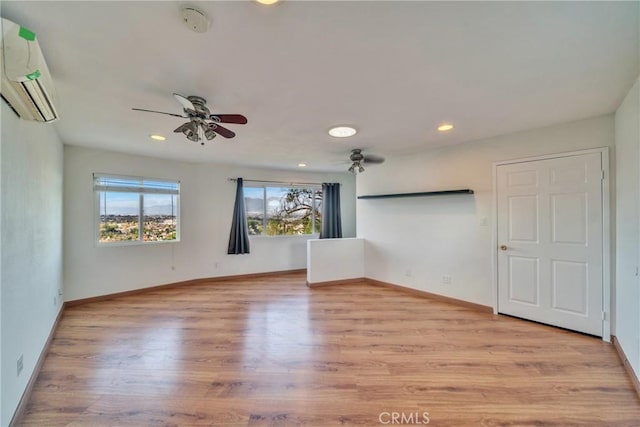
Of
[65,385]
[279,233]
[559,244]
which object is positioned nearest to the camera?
[65,385]

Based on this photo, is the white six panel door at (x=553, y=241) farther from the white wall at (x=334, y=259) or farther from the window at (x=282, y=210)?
the window at (x=282, y=210)

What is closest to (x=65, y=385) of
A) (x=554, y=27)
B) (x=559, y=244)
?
(x=554, y=27)

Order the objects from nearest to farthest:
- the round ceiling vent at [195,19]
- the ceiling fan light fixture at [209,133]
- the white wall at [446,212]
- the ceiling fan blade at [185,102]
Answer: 1. the round ceiling vent at [195,19]
2. the ceiling fan blade at [185,102]
3. the ceiling fan light fixture at [209,133]
4. the white wall at [446,212]

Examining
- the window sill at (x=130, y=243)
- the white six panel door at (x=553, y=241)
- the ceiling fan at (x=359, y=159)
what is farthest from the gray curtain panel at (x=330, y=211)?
the white six panel door at (x=553, y=241)

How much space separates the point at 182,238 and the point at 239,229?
104 cm

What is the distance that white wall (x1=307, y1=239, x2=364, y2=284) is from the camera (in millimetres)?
4848

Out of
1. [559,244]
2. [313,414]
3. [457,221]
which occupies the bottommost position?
[313,414]

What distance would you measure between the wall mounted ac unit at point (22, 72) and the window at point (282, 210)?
3.98 metres

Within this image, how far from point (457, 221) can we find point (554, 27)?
2.76m

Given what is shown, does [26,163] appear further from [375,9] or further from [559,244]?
[559,244]

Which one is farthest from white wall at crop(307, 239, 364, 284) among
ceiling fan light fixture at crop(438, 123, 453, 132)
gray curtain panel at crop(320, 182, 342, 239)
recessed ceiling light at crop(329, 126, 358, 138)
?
ceiling fan light fixture at crop(438, 123, 453, 132)

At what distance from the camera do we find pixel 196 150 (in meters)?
4.13

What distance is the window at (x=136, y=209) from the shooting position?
4191mm

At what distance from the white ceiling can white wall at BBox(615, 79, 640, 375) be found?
222 millimetres
